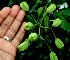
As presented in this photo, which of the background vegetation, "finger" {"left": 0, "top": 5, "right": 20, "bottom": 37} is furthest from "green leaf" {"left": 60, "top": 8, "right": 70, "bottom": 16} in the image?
"finger" {"left": 0, "top": 5, "right": 20, "bottom": 37}

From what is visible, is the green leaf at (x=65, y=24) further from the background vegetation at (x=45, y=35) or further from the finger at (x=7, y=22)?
the finger at (x=7, y=22)

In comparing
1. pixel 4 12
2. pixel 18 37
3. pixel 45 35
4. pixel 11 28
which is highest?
pixel 4 12

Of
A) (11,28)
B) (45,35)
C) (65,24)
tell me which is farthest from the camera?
(45,35)

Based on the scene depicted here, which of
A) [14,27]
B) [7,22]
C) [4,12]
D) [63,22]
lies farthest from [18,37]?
[63,22]

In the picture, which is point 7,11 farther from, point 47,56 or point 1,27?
point 47,56

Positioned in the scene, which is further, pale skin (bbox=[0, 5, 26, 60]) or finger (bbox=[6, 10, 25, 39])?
finger (bbox=[6, 10, 25, 39])

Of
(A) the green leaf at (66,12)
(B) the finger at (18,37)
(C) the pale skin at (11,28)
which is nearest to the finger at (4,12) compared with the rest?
(C) the pale skin at (11,28)

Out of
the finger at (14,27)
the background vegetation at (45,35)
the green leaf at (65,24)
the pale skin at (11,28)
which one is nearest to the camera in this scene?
the green leaf at (65,24)

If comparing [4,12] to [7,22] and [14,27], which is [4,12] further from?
[14,27]

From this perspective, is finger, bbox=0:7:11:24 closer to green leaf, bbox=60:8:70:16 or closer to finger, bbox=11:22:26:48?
finger, bbox=11:22:26:48
